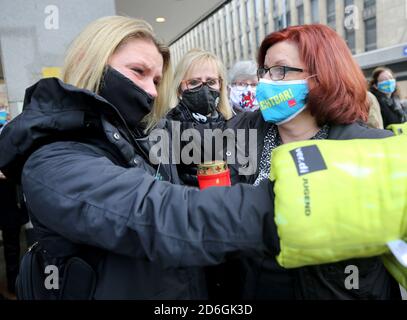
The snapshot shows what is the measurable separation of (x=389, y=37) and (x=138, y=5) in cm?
1491

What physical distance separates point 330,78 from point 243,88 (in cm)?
188

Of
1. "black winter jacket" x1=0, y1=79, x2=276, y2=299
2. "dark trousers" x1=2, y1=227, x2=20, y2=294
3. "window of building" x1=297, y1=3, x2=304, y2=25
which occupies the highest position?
"window of building" x1=297, y1=3, x2=304, y2=25

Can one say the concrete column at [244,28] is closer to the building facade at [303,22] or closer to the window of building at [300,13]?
the building facade at [303,22]

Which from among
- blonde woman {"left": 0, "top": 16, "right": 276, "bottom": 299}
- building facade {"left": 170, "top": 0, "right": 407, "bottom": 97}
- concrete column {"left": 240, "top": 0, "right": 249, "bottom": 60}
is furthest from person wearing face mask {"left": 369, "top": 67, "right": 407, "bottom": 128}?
concrete column {"left": 240, "top": 0, "right": 249, "bottom": 60}

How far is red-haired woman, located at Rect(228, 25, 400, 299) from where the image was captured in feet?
3.00

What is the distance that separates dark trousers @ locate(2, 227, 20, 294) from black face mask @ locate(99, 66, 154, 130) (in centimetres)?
218

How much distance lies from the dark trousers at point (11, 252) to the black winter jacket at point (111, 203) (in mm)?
2165

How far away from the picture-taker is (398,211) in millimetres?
521

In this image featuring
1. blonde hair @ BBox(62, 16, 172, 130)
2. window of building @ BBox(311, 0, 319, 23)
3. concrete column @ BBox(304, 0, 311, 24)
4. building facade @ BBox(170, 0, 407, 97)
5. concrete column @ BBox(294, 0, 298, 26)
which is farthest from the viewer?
concrete column @ BBox(294, 0, 298, 26)

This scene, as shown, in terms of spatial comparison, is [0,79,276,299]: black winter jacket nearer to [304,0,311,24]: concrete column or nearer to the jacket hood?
the jacket hood

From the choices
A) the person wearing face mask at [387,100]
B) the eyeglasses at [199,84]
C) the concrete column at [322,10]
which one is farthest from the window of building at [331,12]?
the eyeglasses at [199,84]

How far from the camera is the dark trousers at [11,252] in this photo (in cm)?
253

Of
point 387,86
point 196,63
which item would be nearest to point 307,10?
point 387,86
